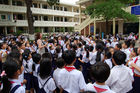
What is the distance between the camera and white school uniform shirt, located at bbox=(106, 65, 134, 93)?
219 centimetres

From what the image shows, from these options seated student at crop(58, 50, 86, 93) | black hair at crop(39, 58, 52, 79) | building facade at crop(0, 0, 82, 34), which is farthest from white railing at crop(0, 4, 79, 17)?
seated student at crop(58, 50, 86, 93)

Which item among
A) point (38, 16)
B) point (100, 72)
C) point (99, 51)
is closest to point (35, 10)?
point (38, 16)

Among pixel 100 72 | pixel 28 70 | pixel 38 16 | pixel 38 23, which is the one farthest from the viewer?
pixel 38 16

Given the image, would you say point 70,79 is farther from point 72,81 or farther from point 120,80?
point 120,80

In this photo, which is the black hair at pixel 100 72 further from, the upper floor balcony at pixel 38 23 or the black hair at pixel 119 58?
the upper floor balcony at pixel 38 23

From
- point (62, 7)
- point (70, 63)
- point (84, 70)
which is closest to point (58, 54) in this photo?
point (84, 70)

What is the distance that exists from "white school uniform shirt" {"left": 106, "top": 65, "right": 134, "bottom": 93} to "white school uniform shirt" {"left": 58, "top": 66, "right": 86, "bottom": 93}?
522mm

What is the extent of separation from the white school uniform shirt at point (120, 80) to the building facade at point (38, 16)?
2045 centimetres

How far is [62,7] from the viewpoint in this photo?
30188mm

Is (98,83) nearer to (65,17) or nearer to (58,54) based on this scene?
(58,54)

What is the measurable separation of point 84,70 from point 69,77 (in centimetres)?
231

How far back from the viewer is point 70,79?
2.26 meters

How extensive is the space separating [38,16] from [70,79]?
25529mm

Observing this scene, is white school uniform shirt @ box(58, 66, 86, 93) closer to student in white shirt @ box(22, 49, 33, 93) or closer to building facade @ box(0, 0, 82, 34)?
student in white shirt @ box(22, 49, 33, 93)
